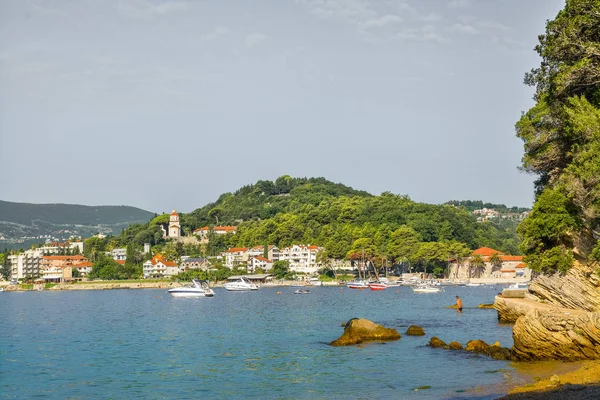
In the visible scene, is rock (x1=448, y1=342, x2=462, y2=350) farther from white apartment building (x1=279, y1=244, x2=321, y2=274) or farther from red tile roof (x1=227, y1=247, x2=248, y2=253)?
red tile roof (x1=227, y1=247, x2=248, y2=253)

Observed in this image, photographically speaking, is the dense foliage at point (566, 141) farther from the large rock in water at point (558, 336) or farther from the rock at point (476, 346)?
the rock at point (476, 346)

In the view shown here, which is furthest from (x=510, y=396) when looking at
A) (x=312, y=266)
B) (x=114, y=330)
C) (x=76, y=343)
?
(x=312, y=266)

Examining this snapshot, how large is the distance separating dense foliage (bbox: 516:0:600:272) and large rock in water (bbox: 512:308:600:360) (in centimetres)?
322

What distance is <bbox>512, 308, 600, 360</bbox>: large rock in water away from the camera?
85.1ft

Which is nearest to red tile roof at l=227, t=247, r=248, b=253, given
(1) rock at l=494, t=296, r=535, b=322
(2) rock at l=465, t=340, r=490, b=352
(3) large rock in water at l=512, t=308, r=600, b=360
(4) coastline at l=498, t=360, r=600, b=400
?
(1) rock at l=494, t=296, r=535, b=322

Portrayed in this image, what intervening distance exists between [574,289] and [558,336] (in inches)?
306

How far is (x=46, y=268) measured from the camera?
188375 millimetres

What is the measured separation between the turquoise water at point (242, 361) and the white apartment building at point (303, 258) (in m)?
110

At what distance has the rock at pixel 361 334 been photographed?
1421 inches

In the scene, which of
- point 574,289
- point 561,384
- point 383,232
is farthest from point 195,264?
point 561,384

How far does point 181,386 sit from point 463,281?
402ft

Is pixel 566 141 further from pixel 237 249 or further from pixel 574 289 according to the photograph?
pixel 237 249

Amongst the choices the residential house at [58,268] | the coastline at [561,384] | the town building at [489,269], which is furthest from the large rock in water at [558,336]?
the residential house at [58,268]

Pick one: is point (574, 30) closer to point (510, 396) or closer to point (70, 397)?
point (510, 396)
